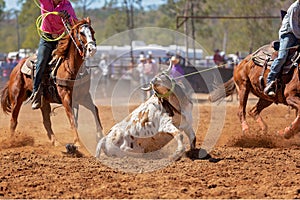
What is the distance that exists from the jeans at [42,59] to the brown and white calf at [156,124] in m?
2.22

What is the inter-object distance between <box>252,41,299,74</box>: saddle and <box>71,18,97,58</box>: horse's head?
3325 mm

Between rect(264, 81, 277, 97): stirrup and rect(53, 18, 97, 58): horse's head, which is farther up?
rect(53, 18, 97, 58): horse's head

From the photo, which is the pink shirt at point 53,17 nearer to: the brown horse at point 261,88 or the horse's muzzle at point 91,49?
the horse's muzzle at point 91,49

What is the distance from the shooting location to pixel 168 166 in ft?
23.7

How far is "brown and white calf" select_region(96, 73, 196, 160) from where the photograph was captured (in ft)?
24.9

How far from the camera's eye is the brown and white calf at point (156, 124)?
299 inches

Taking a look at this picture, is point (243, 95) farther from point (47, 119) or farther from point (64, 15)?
point (64, 15)

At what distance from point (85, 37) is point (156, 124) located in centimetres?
197

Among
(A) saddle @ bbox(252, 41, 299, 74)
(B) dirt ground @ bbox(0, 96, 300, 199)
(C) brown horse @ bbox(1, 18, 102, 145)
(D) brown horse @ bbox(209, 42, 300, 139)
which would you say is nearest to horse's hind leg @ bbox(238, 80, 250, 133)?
(D) brown horse @ bbox(209, 42, 300, 139)

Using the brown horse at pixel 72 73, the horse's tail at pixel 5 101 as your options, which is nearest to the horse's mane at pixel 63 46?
the brown horse at pixel 72 73

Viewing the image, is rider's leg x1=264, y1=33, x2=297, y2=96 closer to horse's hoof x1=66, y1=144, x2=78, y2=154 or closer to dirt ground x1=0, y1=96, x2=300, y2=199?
dirt ground x1=0, y1=96, x2=300, y2=199

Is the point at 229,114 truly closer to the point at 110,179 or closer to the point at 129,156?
the point at 129,156

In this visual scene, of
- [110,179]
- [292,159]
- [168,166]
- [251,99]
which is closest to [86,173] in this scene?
[110,179]

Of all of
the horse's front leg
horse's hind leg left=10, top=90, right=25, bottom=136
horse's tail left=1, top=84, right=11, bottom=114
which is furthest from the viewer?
horse's tail left=1, top=84, right=11, bottom=114
